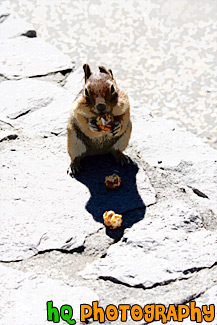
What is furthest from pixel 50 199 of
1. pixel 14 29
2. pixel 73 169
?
pixel 14 29

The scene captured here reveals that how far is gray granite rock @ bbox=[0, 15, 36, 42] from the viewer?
5965 mm

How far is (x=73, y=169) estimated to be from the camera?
394 centimetres

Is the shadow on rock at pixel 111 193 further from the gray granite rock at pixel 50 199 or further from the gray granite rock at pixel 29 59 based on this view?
the gray granite rock at pixel 29 59

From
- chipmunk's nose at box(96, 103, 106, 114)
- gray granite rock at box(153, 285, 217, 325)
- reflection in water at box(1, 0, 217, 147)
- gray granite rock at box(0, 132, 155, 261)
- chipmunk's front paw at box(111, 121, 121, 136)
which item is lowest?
reflection in water at box(1, 0, 217, 147)

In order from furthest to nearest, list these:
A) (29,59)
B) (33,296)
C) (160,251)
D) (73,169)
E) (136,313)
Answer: (29,59), (73,169), (160,251), (33,296), (136,313)

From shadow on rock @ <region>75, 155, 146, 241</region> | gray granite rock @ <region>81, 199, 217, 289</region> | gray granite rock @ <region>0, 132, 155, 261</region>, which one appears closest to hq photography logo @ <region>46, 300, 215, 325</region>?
gray granite rock @ <region>81, 199, 217, 289</region>

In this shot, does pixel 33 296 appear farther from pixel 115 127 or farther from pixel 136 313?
pixel 115 127

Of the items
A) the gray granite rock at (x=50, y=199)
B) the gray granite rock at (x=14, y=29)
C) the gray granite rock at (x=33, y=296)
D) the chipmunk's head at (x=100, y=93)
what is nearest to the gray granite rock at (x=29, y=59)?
the gray granite rock at (x=14, y=29)

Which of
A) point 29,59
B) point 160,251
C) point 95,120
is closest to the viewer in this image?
point 160,251

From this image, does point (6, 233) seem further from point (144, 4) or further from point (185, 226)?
point (144, 4)

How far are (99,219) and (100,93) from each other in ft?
2.58

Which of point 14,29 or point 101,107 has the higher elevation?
point 101,107

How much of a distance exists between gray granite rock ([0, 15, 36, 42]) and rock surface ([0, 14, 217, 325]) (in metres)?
1.42

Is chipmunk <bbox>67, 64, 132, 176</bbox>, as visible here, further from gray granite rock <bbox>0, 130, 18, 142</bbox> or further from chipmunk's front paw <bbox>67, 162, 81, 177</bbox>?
gray granite rock <bbox>0, 130, 18, 142</bbox>
